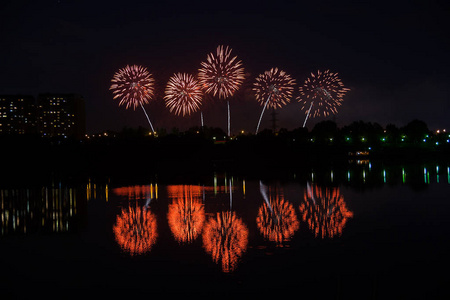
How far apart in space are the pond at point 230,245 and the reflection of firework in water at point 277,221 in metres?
0.03

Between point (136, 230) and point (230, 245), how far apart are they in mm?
3477

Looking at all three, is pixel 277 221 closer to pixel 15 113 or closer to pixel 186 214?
pixel 186 214

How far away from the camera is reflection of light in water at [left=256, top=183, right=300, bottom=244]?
12555 mm

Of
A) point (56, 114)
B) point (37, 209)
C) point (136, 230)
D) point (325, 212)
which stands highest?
point (56, 114)

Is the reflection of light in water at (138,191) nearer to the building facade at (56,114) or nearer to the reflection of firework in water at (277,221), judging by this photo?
the reflection of firework in water at (277,221)

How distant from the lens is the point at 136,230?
535 inches

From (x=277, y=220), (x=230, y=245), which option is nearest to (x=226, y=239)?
(x=230, y=245)

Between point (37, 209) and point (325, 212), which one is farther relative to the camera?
point (37, 209)

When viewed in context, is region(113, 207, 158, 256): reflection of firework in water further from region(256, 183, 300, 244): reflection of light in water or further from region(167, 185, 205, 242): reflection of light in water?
region(256, 183, 300, 244): reflection of light in water

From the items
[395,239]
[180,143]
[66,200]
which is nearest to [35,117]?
[180,143]

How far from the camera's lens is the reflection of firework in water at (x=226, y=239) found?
10.2 meters

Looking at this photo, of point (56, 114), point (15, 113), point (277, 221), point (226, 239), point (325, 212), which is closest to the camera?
point (226, 239)

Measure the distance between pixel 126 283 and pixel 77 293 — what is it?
2.99ft

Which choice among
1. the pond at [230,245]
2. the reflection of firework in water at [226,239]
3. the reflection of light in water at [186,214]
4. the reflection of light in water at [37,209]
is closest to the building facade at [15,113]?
the reflection of light in water at [37,209]
